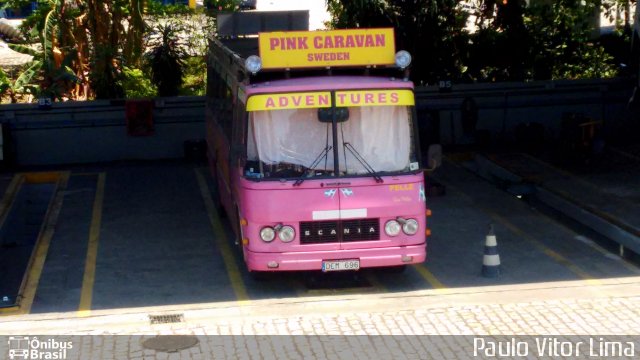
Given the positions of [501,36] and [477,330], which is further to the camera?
[501,36]

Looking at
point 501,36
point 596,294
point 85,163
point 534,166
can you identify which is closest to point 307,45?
point 596,294

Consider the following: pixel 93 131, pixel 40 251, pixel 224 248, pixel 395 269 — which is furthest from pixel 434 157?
pixel 93 131

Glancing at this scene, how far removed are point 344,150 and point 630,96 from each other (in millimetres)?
13816

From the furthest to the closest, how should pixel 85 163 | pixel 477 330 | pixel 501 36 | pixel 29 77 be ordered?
pixel 501 36
pixel 29 77
pixel 85 163
pixel 477 330

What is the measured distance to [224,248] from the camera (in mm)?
14836

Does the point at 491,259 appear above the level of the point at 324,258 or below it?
below

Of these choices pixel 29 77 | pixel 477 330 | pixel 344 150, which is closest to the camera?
pixel 477 330

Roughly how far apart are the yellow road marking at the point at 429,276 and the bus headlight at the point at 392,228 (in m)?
1.07

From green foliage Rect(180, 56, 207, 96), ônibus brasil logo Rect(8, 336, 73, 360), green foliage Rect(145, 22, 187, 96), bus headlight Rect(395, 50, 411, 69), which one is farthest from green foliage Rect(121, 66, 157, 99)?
ônibus brasil logo Rect(8, 336, 73, 360)

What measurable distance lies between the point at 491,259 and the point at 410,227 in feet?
4.57

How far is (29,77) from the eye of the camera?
24234 millimetres

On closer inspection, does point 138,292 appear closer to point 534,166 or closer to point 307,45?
point 307,45

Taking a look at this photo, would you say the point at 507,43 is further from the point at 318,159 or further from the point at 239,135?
the point at 318,159

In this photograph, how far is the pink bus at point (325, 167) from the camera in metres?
11.9
